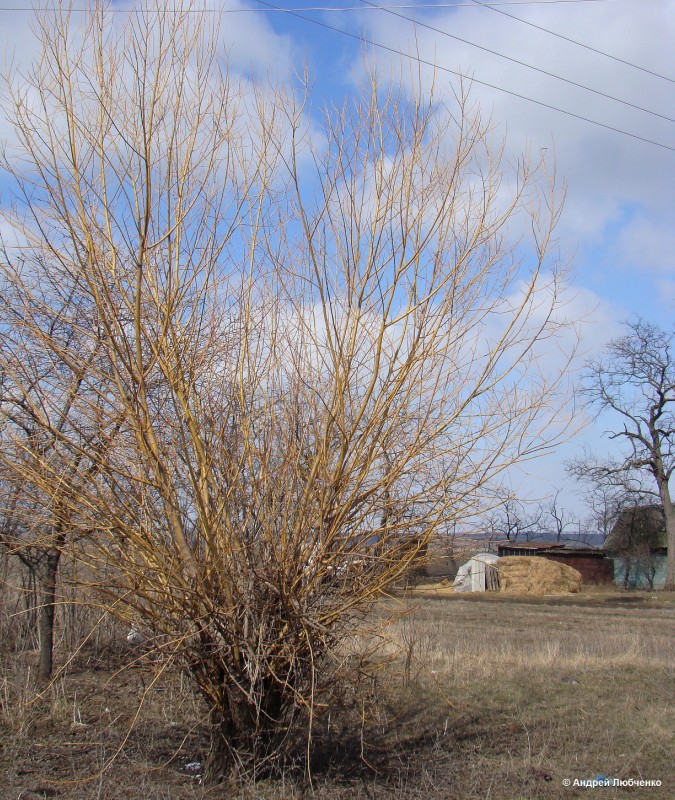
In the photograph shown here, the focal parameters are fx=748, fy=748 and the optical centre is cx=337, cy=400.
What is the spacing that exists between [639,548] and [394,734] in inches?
1505

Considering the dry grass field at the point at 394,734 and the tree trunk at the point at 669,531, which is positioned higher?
the tree trunk at the point at 669,531

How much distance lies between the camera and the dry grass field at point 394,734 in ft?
14.2

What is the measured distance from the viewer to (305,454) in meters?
4.38

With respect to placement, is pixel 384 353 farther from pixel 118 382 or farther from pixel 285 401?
pixel 118 382

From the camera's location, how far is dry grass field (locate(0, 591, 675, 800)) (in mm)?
4328

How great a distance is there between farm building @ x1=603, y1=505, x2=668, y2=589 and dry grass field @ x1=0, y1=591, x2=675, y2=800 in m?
33.9

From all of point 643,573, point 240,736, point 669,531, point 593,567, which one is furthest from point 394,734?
point 593,567

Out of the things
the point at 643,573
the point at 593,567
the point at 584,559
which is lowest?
the point at 643,573

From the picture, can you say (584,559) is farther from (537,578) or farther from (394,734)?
(394,734)

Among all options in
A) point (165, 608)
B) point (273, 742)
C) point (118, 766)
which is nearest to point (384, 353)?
point (165, 608)

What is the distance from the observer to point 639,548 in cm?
3997

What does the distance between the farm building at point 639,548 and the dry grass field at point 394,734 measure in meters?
33.9

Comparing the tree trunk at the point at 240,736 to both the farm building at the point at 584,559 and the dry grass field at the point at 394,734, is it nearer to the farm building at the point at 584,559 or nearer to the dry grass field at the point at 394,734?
the dry grass field at the point at 394,734

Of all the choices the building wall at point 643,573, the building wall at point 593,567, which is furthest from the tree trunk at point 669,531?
the building wall at point 593,567
